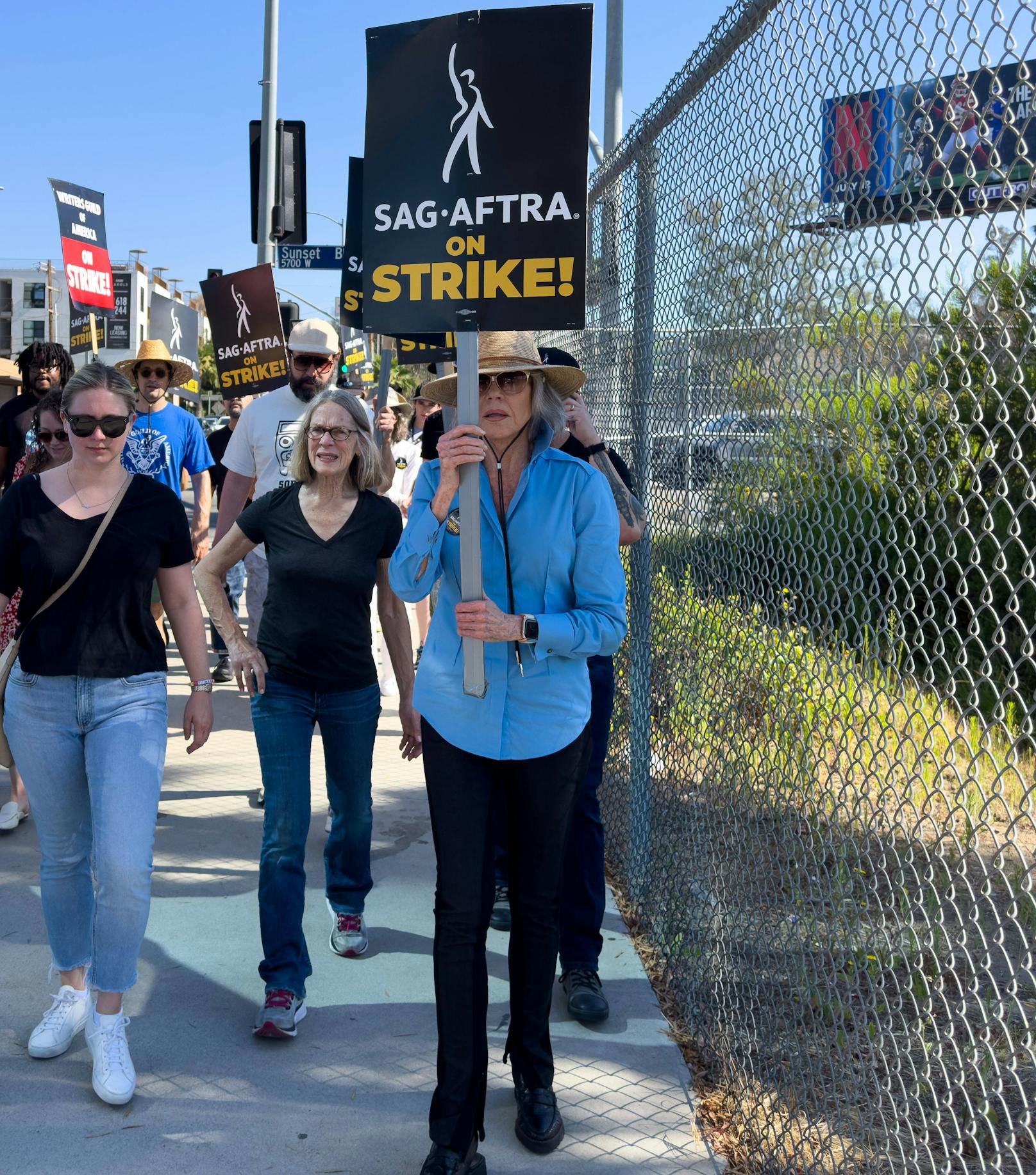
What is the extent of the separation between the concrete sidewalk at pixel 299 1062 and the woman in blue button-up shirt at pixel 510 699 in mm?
277

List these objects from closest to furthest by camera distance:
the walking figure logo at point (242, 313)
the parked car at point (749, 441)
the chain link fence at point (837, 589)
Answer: the chain link fence at point (837, 589) → the parked car at point (749, 441) → the walking figure logo at point (242, 313)

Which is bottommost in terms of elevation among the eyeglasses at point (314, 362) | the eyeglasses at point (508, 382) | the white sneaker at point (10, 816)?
the white sneaker at point (10, 816)

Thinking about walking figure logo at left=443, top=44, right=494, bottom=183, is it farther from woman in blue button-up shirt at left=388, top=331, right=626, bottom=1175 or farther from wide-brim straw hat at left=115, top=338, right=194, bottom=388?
wide-brim straw hat at left=115, top=338, right=194, bottom=388

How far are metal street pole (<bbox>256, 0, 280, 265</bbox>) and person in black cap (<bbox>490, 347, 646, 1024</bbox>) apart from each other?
8173 millimetres

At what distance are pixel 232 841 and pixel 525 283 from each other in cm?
349

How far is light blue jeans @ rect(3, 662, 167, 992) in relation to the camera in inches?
140

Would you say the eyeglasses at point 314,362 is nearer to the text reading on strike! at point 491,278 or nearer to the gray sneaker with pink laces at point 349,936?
the gray sneaker with pink laces at point 349,936

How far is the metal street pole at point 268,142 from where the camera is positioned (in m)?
11.7

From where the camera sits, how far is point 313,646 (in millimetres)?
4160

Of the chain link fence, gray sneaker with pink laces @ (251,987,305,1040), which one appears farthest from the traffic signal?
gray sneaker with pink laces @ (251,987,305,1040)

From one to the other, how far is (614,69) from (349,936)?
6925 mm

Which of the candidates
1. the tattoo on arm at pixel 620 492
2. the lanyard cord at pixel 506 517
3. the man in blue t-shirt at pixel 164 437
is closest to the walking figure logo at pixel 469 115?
the lanyard cord at pixel 506 517

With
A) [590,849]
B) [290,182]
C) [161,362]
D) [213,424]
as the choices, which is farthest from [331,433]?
[213,424]

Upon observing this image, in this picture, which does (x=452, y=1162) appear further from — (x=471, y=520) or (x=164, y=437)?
(x=164, y=437)
